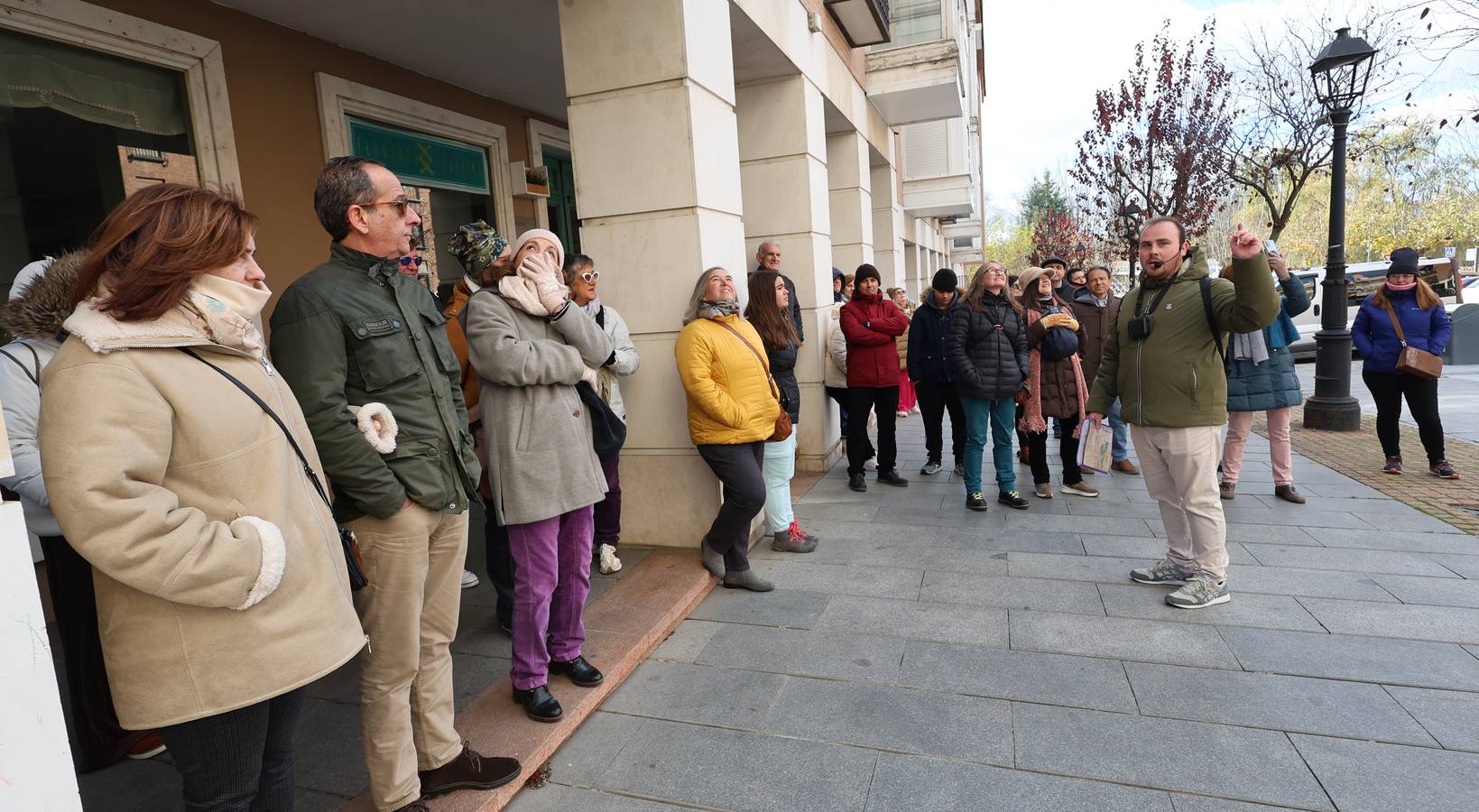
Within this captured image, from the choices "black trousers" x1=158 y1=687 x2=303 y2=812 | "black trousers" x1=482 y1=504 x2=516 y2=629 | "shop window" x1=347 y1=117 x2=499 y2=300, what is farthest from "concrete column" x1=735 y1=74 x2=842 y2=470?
"black trousers" x1=158 y1=687 x2=303 y2=812

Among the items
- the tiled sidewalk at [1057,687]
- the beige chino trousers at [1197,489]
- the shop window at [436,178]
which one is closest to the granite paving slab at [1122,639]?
the tiled sidewalk at [1057,687]

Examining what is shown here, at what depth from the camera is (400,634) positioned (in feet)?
8.13

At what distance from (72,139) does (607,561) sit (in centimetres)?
477

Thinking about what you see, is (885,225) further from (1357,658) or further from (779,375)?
(1357,658)

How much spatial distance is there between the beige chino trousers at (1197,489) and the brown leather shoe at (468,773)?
3.72 m

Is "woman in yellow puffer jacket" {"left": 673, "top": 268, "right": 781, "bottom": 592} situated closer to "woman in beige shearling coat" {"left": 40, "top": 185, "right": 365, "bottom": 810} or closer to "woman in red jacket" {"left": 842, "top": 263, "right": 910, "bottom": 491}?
"woman in red jacket" {"left": 842, "top": 263, "right": 910, "bottom": 491}

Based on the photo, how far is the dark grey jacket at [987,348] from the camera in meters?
6.07

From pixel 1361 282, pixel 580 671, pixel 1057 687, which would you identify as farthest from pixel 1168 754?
pixel 1361 282

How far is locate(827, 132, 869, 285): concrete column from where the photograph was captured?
9.88 m

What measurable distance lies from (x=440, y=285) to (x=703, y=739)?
6.92m

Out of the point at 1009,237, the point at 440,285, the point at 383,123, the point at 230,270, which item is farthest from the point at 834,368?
the point at 1009,237

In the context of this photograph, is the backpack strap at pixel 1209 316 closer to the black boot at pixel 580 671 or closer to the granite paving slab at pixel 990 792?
the granite paving slab at pixel 990 792

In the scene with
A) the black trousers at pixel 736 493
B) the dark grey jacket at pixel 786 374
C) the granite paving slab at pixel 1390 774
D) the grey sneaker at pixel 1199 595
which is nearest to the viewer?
the granite paving slab at pixel 1390 774

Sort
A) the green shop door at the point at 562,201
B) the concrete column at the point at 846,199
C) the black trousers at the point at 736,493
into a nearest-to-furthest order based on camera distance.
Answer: the black trousers at the point at 736,493 → the concrete column at the point at 846,199 → the green shop door at the point at 562,201
